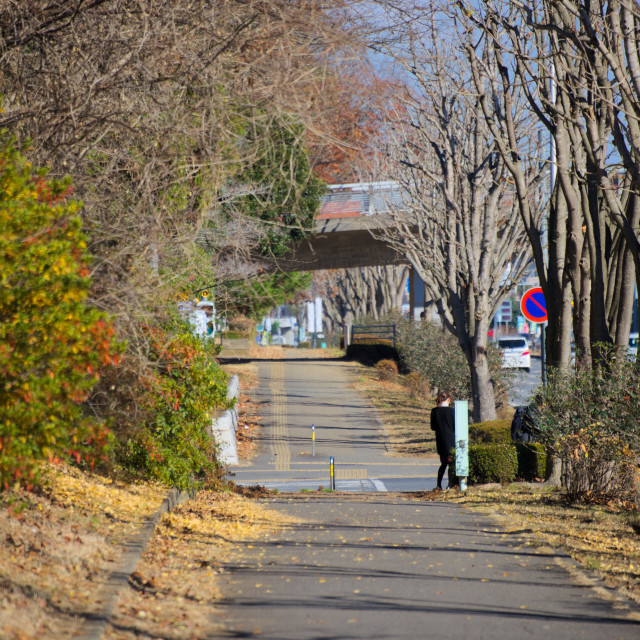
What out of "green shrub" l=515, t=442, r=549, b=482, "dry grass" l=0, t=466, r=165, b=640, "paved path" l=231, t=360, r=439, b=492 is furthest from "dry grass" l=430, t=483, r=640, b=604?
"paved path" l=231, t=360, r=439, b=492

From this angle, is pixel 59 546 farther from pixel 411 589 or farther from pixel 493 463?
pixel 493 463

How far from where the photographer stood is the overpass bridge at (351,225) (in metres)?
24.5

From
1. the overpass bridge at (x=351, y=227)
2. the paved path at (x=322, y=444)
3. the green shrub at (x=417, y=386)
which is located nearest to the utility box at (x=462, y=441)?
the paved path at (x=322, y=444)

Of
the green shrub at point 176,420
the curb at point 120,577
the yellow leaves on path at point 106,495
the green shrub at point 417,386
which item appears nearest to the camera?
the curb at point 120,577

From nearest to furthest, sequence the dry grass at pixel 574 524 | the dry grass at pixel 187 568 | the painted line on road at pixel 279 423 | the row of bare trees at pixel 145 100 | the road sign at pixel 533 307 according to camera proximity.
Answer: the dry grass at pixel 187 568
the dry grass at pixel 574 524
the row of bare trees at pixel 145 100
the road sign at pixel 533 307
the painted line on road at pixel 279 423

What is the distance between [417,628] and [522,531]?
3.74 m

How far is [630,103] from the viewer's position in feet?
28.6

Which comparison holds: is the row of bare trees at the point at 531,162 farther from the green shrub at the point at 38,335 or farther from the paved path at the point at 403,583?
the green shrub at the point at 38,335

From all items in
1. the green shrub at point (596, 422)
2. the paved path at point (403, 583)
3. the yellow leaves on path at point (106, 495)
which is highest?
the green shrub at point (596, 422)

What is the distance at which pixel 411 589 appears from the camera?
5.79m

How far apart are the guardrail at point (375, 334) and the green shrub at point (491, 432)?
1026 inches

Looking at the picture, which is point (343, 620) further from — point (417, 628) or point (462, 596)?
point (462, 596)

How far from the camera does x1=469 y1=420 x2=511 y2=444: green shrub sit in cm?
1574

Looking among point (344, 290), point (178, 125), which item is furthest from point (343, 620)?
point (344, 290)
